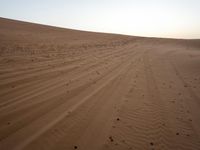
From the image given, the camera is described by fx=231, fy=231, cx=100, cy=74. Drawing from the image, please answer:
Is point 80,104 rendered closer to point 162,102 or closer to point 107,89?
point 107,89

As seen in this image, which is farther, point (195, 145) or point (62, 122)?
point (62, 122)

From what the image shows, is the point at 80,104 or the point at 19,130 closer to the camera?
the point at 19,130

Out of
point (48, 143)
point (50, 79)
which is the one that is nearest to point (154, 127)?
point (48, 143)

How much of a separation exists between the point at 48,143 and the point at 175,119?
2.86 m

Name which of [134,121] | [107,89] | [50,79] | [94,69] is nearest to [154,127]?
[134,121]

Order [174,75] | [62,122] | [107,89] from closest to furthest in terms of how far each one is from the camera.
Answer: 1. [62,122]
2. [107,89]
3. [174,75]

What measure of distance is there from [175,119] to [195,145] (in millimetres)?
1052

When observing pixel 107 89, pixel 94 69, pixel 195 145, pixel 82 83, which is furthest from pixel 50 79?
pixel 195 145

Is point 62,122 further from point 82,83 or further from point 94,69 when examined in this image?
point 94,69

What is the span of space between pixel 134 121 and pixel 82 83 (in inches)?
119

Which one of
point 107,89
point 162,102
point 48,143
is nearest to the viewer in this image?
point 48,143

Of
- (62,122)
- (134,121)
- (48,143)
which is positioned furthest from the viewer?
(134,121)

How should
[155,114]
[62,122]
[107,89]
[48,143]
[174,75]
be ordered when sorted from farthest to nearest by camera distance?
[174,75] → [107,89] → [155,114] → [62,122] → [48,143]

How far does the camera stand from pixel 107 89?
7.16 metres
